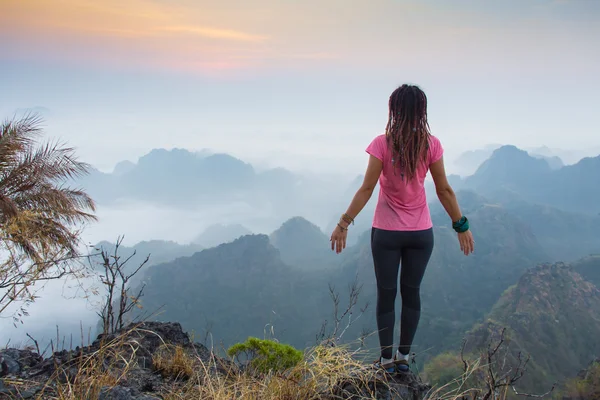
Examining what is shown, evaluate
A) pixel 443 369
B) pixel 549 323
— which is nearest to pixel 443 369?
pixel 443 369

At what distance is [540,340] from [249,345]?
79.3 meters

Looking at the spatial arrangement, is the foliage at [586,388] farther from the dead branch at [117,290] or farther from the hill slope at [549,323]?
the dead branch at [117,290]

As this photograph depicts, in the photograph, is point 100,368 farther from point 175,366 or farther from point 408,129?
point 408,129

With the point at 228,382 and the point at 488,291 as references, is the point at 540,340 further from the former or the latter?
the point at 228,382

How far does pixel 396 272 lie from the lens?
3.76 m

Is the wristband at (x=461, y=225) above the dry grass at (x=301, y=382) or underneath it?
above

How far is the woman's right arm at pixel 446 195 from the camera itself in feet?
12.4

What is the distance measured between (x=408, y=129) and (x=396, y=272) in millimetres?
1354

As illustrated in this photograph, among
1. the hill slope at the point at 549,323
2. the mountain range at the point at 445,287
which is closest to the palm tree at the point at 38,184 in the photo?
the hill slope at the point at 549,323

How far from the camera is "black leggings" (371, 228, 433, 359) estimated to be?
12.3 feet

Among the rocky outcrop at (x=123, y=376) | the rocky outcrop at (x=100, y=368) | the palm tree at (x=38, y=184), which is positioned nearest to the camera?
the rocky outcrop at (x=123, y=376)

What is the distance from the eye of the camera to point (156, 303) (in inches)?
4818

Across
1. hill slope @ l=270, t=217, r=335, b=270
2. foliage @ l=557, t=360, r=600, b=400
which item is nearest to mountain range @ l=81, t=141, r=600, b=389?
hill slope @ l=270, t=217, r=335, b=270

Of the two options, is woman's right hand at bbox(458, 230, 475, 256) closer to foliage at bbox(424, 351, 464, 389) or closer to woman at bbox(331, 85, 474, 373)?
woman at bbox(331, 85, 474, 373)
